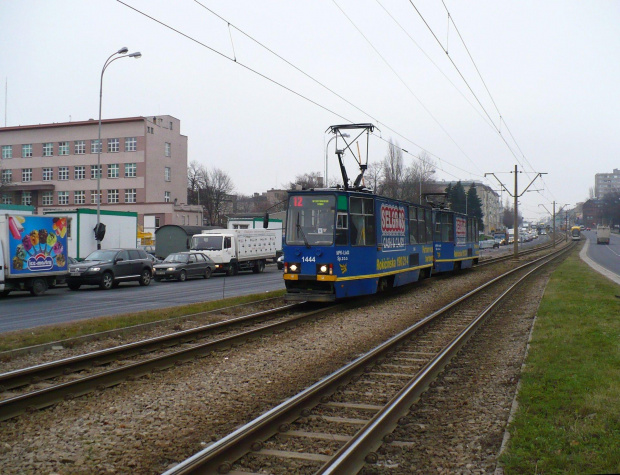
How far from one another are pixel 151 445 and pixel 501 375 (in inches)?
203

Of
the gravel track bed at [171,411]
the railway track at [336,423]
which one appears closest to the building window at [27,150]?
the gravel track bed at [171,411]

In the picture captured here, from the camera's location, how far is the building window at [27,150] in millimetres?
69812

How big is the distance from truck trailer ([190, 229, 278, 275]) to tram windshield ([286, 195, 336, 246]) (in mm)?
18760

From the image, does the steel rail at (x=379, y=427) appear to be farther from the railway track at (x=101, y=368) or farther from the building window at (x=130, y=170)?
the building window at (x=130, y=170)

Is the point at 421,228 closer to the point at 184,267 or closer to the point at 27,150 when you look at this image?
the point at 184,267

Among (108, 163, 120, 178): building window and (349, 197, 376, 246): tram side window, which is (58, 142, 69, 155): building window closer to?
(108, 163, 120, 178): building window

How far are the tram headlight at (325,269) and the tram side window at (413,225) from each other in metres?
6.74

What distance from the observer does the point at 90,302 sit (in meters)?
20.0

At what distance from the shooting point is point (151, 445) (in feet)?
19.0


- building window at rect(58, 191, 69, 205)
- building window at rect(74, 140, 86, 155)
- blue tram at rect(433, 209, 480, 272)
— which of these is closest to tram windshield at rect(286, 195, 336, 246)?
blue tram at rect(433, 209, 480, 272)

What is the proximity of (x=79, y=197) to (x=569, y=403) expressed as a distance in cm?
6941

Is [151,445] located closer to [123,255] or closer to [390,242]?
[390,242]

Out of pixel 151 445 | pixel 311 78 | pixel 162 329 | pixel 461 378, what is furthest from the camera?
pixel 311 78

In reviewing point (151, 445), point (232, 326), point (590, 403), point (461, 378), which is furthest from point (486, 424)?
point (232, 326)
